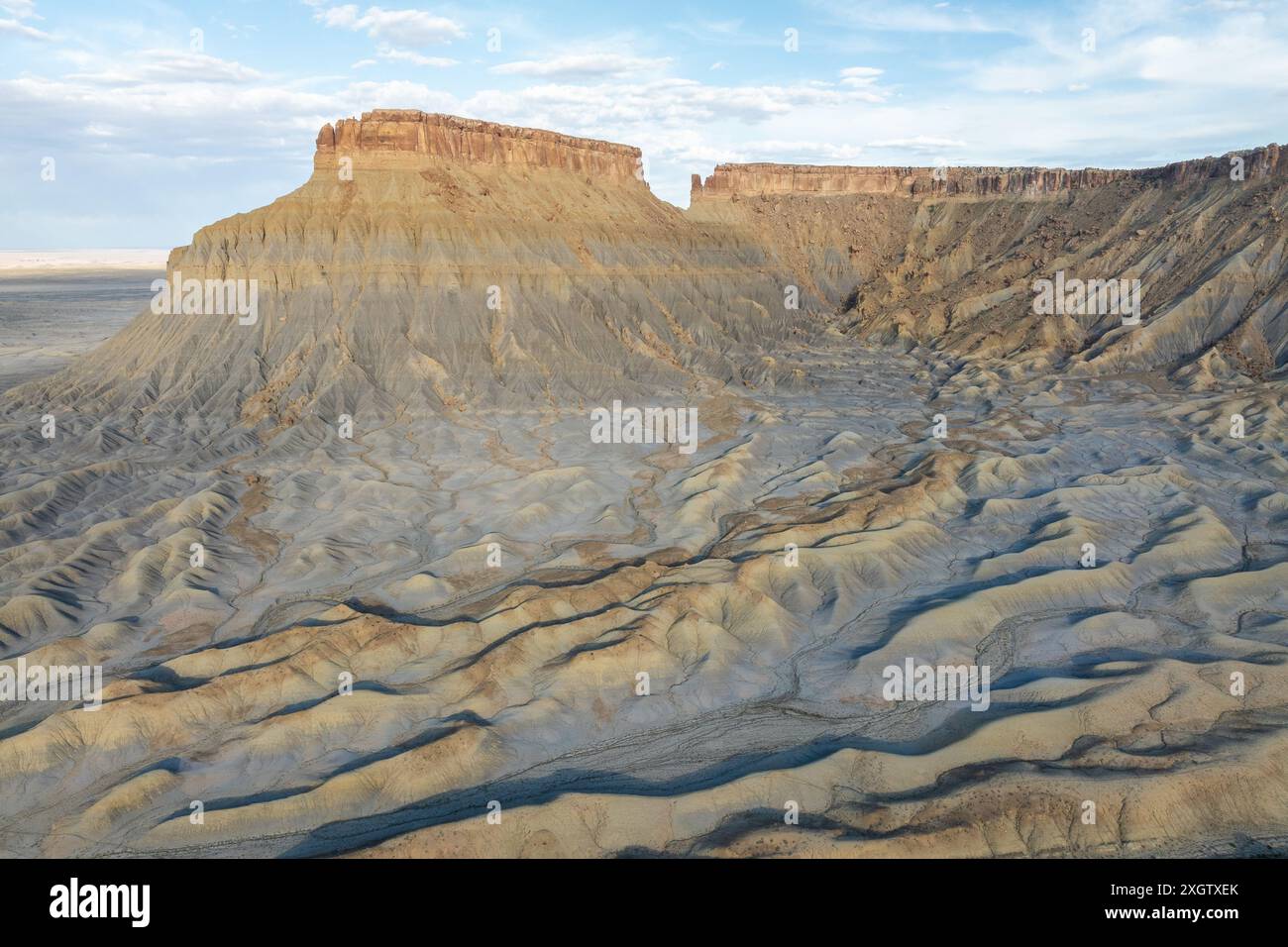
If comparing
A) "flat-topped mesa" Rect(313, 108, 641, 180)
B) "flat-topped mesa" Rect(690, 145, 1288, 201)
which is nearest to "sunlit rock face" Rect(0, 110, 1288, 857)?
"flat-topped mesa" Rect(313, 108, 641, 180)

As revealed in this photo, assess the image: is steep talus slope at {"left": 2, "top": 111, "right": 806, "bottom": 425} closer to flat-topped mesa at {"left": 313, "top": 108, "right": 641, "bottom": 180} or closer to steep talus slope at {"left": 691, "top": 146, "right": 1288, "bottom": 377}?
flat-topped mesa at {"left": 313, "top": 108, "right": 641, "bottom": 180}

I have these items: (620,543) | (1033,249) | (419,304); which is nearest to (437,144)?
(419,304)

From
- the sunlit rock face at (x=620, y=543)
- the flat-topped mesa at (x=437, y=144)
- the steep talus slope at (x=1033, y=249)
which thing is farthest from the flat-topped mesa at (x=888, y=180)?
the flat-topped mesa at (x=437, y=144)

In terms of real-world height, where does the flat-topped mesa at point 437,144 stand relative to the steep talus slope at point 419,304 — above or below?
above

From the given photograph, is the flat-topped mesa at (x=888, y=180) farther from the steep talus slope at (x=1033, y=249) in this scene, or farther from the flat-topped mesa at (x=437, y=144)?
the flat-topped mesa at (x=437, y=144)

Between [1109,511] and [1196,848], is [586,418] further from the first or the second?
[1196,848]
